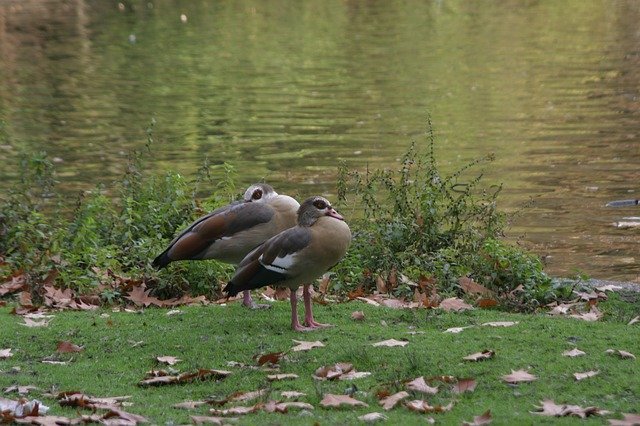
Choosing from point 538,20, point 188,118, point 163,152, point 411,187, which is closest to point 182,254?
point 411,187

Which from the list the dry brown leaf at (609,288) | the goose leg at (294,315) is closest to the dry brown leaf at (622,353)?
the goose leg at (294,315)

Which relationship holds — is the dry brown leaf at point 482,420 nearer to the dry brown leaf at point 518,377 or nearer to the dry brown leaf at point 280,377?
the dry brown leaf at point 518,377

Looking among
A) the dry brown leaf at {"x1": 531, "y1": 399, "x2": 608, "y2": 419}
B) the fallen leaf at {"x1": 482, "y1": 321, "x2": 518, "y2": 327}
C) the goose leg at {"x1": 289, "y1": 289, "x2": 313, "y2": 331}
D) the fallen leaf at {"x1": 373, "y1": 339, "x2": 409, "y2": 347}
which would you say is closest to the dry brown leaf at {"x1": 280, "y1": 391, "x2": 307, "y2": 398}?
the fallen leaf at {"x1": 373, "y1": 339, "x2": 409, "y2": 347}

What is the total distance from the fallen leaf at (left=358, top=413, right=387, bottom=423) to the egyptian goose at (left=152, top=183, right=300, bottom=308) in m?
3.16

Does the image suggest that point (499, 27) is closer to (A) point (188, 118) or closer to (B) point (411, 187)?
(A) point (188, 118)

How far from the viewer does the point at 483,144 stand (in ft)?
67.9

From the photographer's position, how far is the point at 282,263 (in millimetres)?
8180

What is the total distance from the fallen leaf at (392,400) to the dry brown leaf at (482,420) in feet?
1.82

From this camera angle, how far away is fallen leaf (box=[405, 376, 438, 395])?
21.6ft

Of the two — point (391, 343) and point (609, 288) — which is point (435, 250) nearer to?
point (609, 288)

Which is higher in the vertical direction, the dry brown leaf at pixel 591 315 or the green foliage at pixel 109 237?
the green foliage at pixel 109 237

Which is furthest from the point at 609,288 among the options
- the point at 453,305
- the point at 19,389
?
the point at 19,389

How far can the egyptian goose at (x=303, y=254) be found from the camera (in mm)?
8156

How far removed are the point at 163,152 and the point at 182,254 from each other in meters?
11.6
